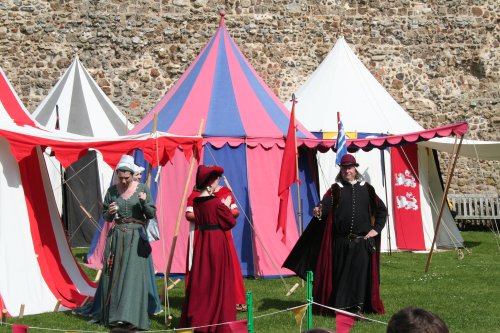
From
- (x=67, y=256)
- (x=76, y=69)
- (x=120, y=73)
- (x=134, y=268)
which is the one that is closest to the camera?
(x=134, y=268)

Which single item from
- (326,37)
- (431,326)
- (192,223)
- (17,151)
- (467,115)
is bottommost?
(431,326)

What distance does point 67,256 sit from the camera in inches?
294

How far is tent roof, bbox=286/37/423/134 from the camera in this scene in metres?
11.8

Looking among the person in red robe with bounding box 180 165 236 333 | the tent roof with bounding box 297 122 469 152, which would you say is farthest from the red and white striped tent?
the tent roof with bounding box 297 122 469 152

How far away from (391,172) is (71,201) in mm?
4036

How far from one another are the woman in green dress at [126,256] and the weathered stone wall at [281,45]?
9.65 m

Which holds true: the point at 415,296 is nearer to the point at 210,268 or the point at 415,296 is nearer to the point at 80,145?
the point at 210,268

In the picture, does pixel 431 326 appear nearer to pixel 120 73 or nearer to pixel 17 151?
pixel 17 151

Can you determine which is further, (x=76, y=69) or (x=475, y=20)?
(x=475, y=20)

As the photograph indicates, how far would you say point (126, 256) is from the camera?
6.34 m

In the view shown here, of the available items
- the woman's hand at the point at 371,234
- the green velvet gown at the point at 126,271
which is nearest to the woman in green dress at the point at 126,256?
the green velvet gown at the point at 126,271

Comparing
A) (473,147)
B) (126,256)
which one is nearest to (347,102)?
(473,147)

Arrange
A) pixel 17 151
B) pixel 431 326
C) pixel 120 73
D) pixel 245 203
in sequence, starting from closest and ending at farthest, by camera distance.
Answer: pixel 431 326 < pixel 17 151 < pixel 245 203 < pixel 120 73

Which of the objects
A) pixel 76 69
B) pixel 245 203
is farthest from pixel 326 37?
pixel 245 203
